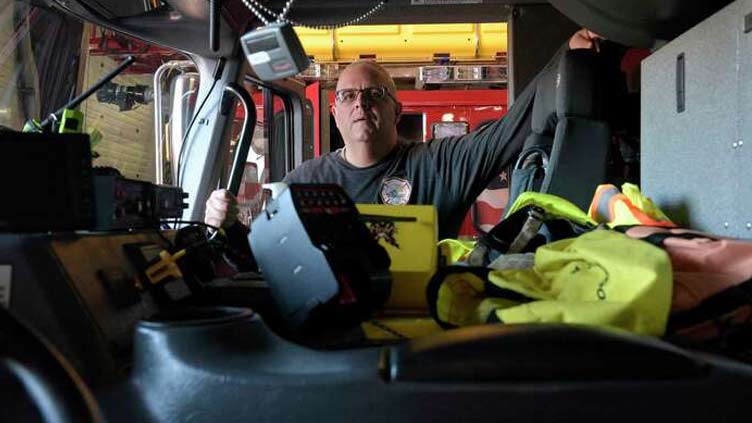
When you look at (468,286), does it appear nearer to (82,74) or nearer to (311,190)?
(311,190)

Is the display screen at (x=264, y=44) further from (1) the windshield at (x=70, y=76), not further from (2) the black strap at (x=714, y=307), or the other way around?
(1) the windshield at (x=70, y=76)

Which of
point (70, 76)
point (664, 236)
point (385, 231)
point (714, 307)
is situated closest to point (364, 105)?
point (70, 76)

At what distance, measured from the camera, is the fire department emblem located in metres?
2.34

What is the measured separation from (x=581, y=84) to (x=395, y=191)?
0.98 m

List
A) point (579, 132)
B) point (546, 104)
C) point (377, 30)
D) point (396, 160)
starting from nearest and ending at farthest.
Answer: point (579, 132) < point (546, 104) < point (396, 160) < point (377, 30)

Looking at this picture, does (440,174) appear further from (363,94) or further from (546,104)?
(546,104)

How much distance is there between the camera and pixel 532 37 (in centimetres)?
233

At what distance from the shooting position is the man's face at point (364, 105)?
2.39 meters

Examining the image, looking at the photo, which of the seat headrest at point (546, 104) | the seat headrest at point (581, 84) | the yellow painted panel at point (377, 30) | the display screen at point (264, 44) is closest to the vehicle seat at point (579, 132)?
the seat headrest at point (581, 84)

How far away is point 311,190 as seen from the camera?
725mm

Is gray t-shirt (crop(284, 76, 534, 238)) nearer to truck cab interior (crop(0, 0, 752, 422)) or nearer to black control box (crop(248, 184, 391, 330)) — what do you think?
truck cab interior (crop(0, 0, 752, 422))

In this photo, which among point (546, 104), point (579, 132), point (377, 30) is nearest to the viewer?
point (579, 132)

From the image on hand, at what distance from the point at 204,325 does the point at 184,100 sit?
7.06ft

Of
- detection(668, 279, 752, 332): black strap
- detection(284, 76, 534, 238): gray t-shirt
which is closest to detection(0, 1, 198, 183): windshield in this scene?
detection(284, 76, 534, 238): gray t-shirt
